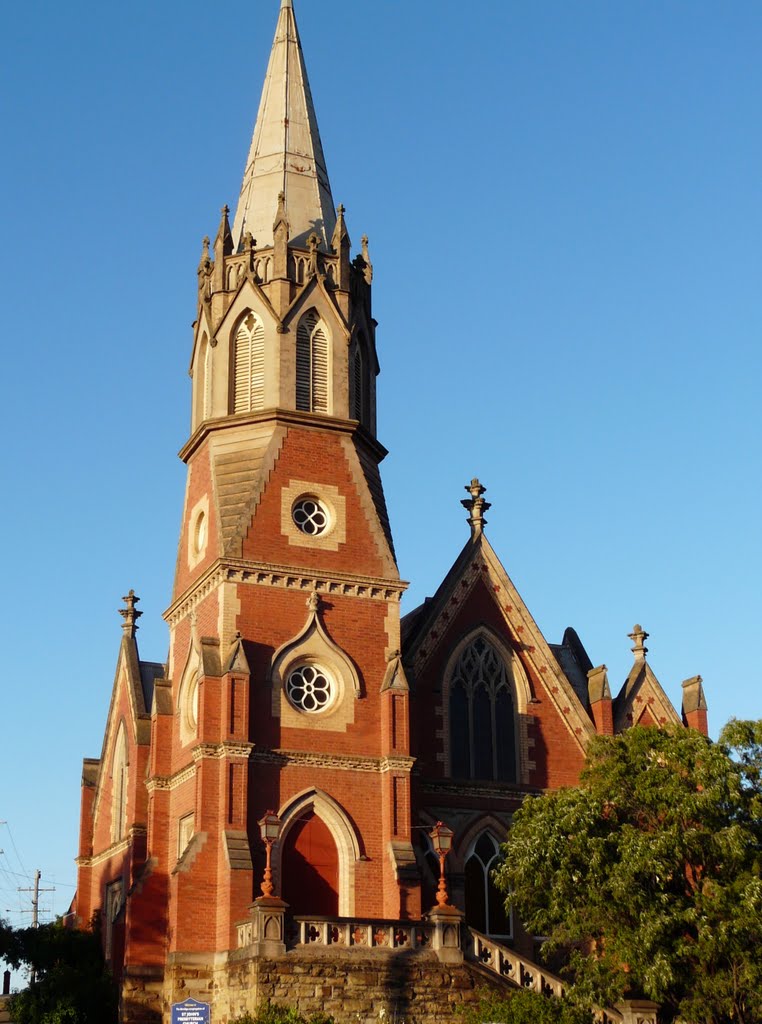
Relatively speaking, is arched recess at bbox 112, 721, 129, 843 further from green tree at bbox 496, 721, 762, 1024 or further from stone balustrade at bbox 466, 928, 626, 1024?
green tree at bbox 496, 721, 762, 1024

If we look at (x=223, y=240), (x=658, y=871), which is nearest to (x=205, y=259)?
(x=223, y=240)

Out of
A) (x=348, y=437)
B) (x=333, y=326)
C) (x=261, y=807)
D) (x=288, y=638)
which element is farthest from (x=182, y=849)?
(x=333, y=326)

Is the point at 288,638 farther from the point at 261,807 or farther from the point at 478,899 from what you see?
the point at 478,899

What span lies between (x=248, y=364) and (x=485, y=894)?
16623 mm

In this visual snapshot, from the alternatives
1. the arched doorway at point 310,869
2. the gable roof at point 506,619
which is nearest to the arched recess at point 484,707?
the gable roof at point 506,619

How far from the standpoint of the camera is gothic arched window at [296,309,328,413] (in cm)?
4341

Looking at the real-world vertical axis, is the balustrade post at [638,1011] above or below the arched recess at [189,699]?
below

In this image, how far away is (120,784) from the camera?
4722 centimetres

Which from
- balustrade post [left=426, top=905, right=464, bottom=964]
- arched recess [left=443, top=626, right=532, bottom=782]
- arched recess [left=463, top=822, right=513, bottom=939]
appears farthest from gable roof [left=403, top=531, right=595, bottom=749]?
balustrade post [left=426, top=905, right=464, bottom=964]

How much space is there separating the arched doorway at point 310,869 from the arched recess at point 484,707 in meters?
5.27

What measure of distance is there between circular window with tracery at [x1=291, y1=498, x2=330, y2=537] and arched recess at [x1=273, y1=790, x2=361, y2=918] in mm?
7442

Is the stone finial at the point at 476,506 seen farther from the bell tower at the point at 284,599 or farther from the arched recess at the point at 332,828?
the arched recess at the point at 332,828

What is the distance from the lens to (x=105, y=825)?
4812 cm

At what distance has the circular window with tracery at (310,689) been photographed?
39.5 m
